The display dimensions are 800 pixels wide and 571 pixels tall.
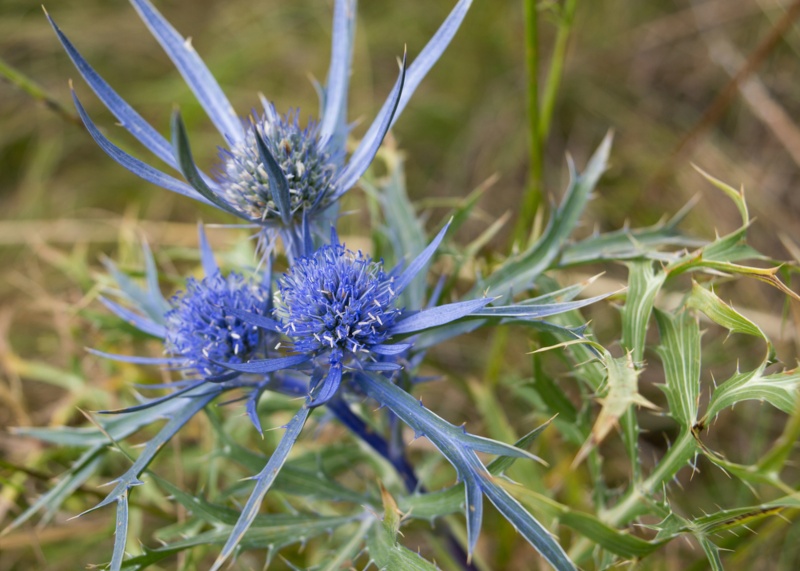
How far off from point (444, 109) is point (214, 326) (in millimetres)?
2241

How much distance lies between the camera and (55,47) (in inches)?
135

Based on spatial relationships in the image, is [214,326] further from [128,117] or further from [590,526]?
[590,526]

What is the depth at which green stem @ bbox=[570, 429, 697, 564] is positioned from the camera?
1202 millimetres

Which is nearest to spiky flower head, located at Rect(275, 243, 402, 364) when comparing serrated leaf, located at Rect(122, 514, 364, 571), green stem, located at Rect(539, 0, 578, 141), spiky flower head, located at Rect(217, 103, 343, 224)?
spiky flower head, located at Rect(217, 103, 343, 224)

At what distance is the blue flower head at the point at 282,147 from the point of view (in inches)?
44.2

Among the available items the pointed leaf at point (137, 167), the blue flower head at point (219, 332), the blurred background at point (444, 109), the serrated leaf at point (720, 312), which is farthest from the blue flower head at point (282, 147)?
the blurred background at point (444, 109)

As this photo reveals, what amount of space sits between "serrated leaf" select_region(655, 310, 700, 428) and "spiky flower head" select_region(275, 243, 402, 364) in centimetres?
52

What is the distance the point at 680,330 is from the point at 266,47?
2.70 meters

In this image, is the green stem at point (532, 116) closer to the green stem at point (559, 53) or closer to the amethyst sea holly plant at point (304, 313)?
the green stem at point (559, 53)

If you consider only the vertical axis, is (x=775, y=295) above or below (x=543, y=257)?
below

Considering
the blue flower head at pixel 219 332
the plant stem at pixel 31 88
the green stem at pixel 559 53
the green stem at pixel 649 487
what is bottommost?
the green stem at pixel 649 487

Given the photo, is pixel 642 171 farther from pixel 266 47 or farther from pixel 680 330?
pixel 266 47

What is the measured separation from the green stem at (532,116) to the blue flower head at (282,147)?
0.53 metres

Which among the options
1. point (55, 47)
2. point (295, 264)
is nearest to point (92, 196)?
point (55, 47)
